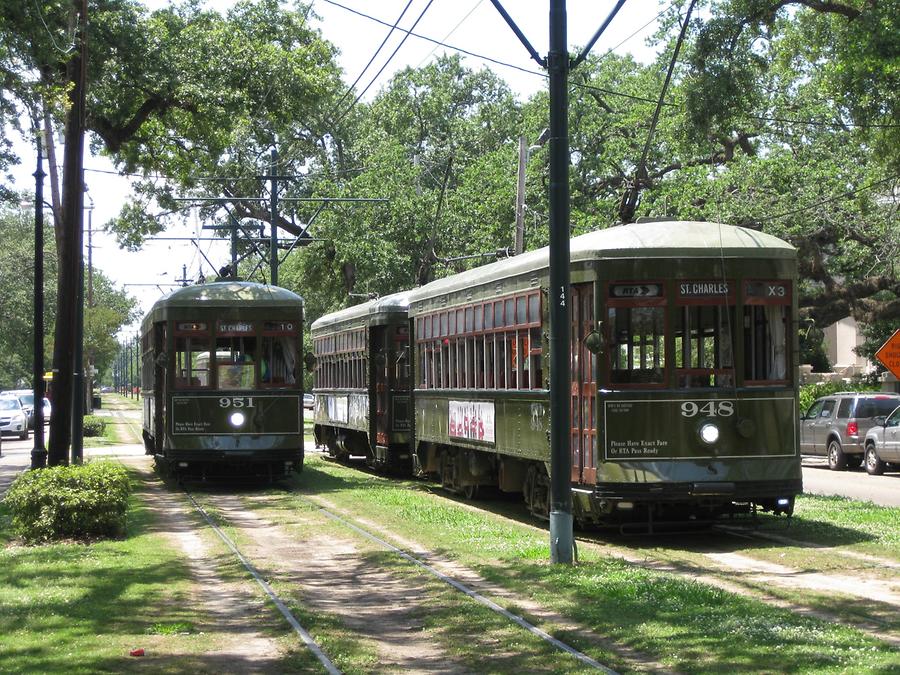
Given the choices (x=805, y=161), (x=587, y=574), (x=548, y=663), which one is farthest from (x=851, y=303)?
(x=548, y=663)

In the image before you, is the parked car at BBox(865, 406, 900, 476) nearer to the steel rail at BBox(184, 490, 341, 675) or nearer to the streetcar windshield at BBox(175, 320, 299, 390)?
the streetcar windshield at BBox(175, 320, 299, 390)

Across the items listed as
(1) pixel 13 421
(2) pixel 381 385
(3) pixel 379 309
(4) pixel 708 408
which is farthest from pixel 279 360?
(1) pixel 13 421

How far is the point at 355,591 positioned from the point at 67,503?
4.89 metres

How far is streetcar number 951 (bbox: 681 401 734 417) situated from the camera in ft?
47.8

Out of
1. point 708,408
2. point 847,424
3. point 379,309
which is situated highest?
point 379,309

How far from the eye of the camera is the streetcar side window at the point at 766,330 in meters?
14.8

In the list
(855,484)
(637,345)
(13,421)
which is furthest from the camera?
(13,421)

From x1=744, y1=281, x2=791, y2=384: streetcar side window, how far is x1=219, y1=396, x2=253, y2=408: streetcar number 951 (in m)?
11.1

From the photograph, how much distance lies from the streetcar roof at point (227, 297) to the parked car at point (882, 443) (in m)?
12.8

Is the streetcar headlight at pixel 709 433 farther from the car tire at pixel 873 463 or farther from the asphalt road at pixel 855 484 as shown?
the car tire at pixel 873 463

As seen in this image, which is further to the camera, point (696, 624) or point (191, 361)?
point (191, 361)

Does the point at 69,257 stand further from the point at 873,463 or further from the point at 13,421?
the point at 13,421

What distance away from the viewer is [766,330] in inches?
590

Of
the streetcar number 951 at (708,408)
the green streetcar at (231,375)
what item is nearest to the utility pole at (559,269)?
the streetcar number 951 at (708,408)
